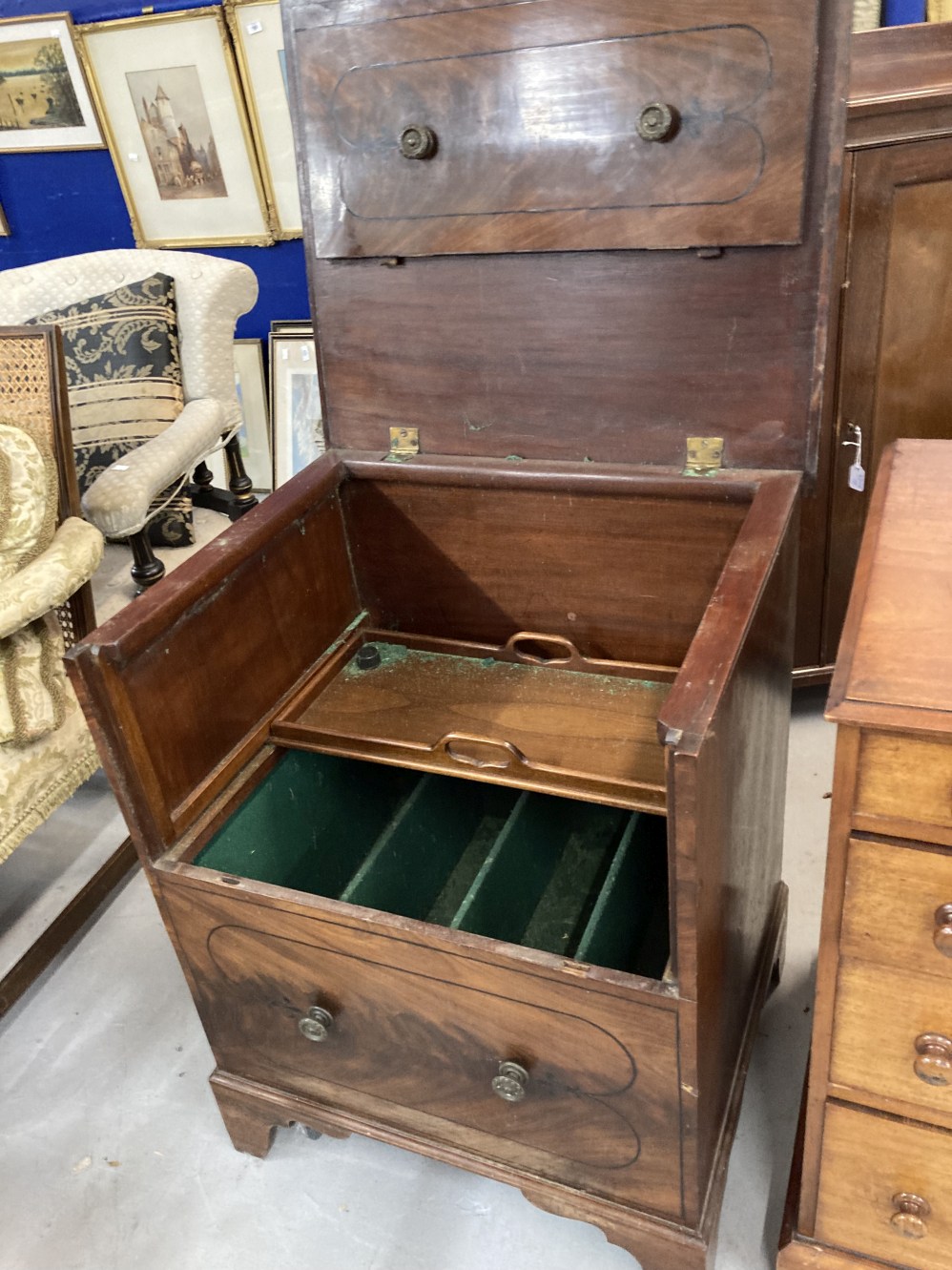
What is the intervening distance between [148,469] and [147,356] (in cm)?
43

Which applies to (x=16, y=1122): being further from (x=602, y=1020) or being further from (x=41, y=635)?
(x=602, y=1020)

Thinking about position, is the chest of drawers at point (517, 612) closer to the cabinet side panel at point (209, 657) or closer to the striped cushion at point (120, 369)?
the cabinet side panel at point (209, 657)

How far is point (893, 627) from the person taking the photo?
827 millimetres

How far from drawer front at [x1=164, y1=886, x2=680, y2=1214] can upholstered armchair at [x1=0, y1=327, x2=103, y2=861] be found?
20.4 inches

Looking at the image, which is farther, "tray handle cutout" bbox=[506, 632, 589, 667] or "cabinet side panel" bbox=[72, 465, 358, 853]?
"tray handle cutout" bbox=[506, 632, 589, 667]

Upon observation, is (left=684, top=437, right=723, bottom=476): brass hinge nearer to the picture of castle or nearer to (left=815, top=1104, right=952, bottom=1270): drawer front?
(left=815, top=1104, right=952, bottom=1270): drawer front

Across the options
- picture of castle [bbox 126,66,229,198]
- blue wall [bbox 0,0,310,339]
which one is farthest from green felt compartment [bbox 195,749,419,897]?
A: picture of castle [bbox 126,66,229,198]

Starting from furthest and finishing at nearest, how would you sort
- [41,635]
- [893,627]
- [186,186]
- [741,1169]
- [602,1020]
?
1. [186,186]
2. [41,635]
3. [741,1169]
4. [602,1020]
5. [893,627]

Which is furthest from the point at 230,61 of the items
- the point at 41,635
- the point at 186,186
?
the point at 41,635

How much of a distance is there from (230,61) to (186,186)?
419mm

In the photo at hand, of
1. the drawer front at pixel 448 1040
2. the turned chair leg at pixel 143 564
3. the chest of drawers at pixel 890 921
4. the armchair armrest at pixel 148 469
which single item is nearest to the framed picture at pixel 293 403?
the armchair armrest at pixel 148 469

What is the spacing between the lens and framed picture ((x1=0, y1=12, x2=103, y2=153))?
301 cm

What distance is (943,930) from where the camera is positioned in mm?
839

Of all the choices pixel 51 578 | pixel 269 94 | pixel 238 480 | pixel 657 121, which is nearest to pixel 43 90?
pixel 269 94
